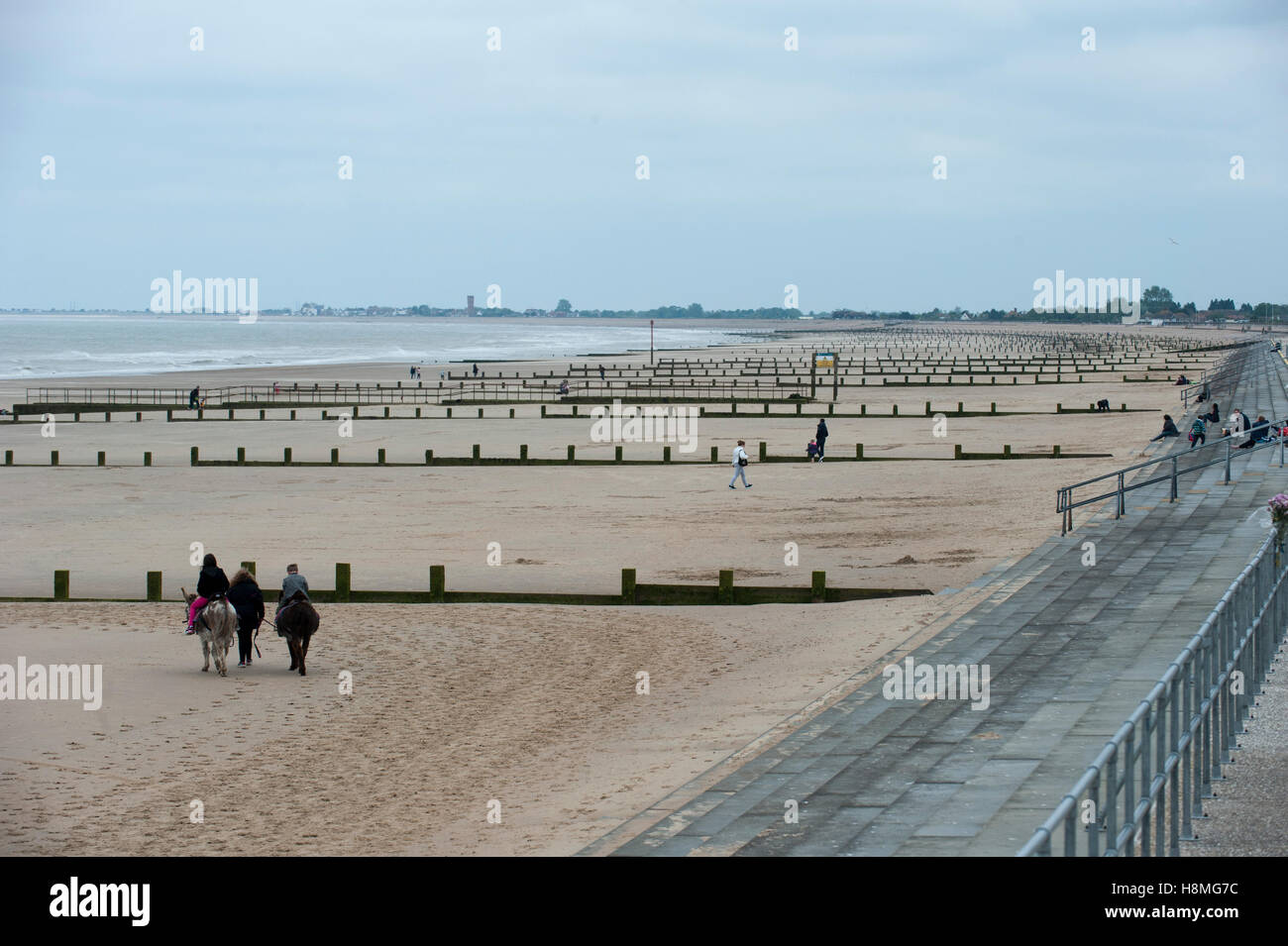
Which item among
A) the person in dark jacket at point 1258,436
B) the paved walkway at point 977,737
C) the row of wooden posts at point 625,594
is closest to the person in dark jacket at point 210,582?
the row of wooden posts at point 625,594

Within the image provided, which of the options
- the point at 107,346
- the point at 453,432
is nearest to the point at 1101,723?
the point at 453,432

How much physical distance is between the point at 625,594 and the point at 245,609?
18.9 ft

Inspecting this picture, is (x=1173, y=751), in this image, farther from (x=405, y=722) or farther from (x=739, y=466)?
(x=739, y=466)

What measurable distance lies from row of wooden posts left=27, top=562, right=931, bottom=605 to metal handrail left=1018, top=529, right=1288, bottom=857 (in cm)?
798

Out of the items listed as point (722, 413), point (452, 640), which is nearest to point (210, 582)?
point (452, 640)

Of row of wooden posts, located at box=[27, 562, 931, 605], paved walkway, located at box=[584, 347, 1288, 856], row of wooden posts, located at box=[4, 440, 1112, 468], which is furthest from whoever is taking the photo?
row of wooden posts, located at box=[4, 440, 1112, 468]

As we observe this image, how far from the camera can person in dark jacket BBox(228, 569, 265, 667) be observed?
1700cm

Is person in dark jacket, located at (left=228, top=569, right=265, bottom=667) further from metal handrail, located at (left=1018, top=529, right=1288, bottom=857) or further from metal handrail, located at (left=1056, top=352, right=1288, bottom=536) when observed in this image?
metal handrail, located at (left=1056, top=352, right=1288, bottom=536)

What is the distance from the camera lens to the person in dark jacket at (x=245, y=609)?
17000 mm

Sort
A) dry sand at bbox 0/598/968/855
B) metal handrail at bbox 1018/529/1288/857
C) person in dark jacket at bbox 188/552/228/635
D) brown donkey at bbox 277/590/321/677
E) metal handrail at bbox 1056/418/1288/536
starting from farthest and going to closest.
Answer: metal handrail at bbox 1056/418/1288/536 < person in dark jacket at bbox 188/552/228/635 < brown donkey at bbox 277/590/321/677 < dry sand at bbox 0/598/968/855 < metal handrail at bbox 1018/529/1288/857

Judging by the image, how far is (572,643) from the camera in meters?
17.9

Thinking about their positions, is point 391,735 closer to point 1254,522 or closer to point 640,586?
point 640,586

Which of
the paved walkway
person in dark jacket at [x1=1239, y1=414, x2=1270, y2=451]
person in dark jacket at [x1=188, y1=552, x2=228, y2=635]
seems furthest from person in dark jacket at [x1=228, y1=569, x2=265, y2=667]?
person in dark jacket at [x1=1239, y1=414, x2=1270, y2=451]

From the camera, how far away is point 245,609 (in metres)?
17.1
